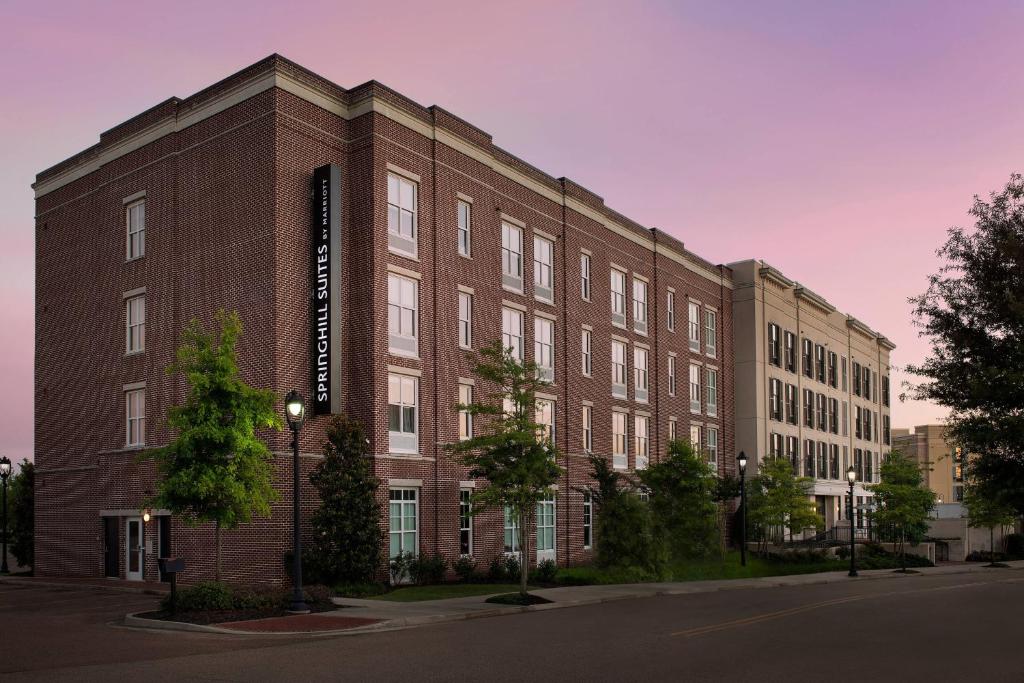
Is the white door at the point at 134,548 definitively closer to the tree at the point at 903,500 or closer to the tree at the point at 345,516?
the tree at the point at 345,516

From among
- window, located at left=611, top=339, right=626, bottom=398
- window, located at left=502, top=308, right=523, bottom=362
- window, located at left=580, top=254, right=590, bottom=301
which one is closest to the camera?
window, located at left=502, top=308, right=523, bottom=362

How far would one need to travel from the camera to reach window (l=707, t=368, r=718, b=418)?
58.6 metres

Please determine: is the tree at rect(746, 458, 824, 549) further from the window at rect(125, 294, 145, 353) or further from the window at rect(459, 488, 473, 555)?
the window at rect(125, 294, 145, 353)

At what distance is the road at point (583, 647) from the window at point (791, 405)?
39.1m

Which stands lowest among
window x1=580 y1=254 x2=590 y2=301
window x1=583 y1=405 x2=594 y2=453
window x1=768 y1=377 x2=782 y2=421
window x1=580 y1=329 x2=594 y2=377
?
window x1=583 y1=405 x2=594 y2=453

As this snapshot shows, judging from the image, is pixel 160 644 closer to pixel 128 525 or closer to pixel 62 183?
pixel 128 525

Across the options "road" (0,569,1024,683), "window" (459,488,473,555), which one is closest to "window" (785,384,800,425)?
"window" (459,488,473,555)

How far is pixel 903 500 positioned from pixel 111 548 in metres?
40.6

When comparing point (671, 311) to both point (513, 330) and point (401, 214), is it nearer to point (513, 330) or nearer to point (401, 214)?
point (513, 330)

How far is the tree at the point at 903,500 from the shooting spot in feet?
181

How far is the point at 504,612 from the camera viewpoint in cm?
2391

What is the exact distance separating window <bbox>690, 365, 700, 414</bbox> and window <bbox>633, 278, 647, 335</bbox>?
6417 millimetres

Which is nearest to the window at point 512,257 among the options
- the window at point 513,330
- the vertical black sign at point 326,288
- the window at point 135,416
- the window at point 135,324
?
the window at point 513,330

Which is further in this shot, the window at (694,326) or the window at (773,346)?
the window at (773,346)
